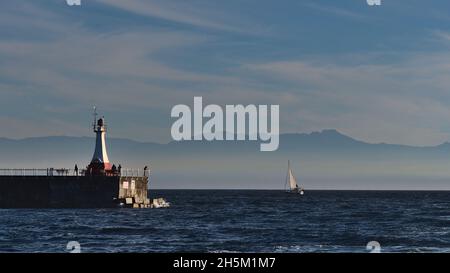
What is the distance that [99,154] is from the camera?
99.1 m

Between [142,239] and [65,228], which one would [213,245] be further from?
[65,228]

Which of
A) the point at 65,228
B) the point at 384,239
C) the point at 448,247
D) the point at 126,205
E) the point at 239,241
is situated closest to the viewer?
the point at 448,247

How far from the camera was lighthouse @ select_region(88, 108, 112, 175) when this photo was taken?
323 feet

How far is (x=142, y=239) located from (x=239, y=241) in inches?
262

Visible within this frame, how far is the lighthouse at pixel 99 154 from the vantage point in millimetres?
98438

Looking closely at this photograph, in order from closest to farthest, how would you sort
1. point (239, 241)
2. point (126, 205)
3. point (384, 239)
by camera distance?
point (239, 241) → point (384, 239) → point (126, 205)

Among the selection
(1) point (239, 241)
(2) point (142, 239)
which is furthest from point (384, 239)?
(2) point (142, 239)
